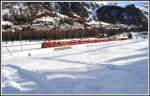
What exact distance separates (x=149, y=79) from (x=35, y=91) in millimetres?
3700

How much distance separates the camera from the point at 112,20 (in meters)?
186

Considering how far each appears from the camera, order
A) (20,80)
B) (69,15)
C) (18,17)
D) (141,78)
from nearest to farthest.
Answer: (141,78) < (20,80) < (18,17) < (69,15)

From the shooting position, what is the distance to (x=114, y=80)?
10852 millimetres

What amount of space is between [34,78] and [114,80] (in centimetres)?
346

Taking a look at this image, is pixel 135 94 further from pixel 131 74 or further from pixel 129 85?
pixel 131 74

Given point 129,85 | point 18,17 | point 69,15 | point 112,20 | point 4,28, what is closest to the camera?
point 129,85

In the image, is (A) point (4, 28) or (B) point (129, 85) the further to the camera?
(A) point (4, 28)

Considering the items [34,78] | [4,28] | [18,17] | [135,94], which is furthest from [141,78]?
[18,17]

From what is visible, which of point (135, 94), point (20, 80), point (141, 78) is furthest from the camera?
point (20, 80)

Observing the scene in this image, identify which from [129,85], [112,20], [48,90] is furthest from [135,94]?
[112,20]

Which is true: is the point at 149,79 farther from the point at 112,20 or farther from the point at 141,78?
the point at 112,20

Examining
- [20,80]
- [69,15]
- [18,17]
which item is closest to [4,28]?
[18,17]

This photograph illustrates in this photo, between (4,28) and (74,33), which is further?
(4,28)

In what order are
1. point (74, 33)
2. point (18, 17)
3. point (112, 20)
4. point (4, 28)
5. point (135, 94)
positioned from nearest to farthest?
point (135, 94), point (74, 33), point (4, 28), point (18, 17), point (112, 20)
